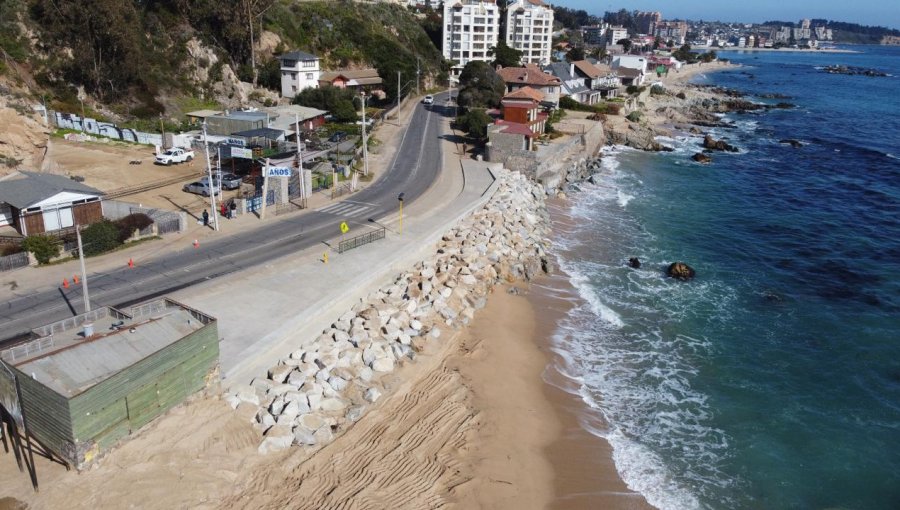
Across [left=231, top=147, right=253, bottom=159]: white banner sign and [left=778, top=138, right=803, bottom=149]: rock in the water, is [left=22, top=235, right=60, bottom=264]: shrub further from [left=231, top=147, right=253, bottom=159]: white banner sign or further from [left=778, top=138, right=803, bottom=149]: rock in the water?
[left=778, top=138, right=803, bottom=149]: rock in the water

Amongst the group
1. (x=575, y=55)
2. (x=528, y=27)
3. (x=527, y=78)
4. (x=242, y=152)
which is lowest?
(x=242, y=152)

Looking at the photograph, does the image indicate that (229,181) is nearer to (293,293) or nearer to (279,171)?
(279,171)

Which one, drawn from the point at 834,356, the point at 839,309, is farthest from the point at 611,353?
the point at 839,309

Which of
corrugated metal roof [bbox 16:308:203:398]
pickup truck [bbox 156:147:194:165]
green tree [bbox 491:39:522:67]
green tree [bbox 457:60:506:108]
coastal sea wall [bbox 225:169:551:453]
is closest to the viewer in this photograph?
corrugated metal roof [bbox 16:308:203:398]

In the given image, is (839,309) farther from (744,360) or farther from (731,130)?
(731,130)

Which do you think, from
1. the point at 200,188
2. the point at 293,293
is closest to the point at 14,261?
the point at 293,293

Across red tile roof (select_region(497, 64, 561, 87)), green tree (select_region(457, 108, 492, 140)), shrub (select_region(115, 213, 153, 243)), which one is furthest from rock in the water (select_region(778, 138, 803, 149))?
shrub (select_region(115, 213, 153, 243))
